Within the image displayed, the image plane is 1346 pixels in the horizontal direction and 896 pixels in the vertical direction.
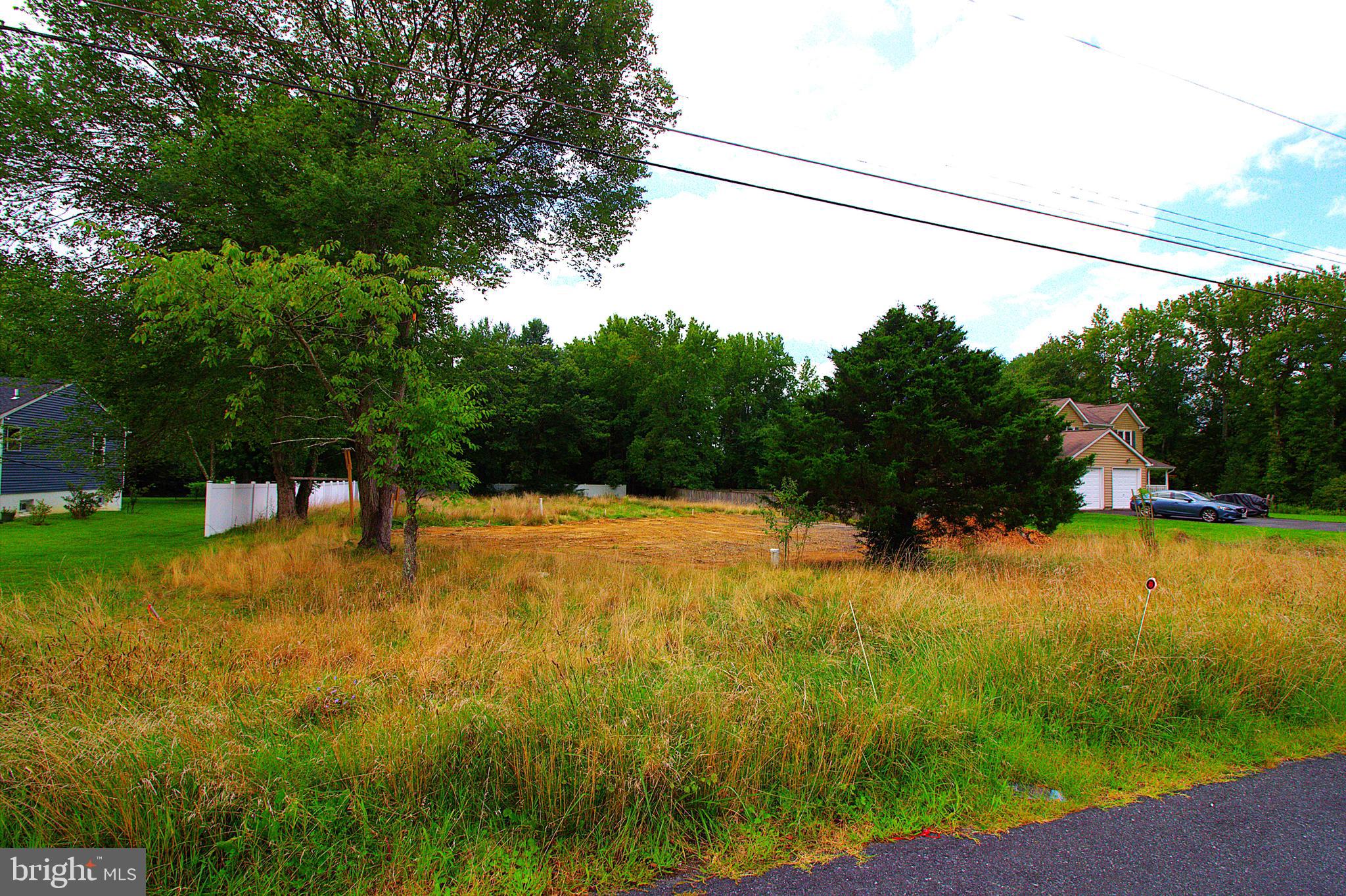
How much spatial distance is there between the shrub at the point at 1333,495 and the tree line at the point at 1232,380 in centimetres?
8

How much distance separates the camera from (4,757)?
276 cm

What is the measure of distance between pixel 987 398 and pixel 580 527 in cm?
1581

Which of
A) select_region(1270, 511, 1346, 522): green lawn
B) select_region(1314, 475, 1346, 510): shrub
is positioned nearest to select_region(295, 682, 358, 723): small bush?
select_region(1270, 511, 1346, 522): green lawn

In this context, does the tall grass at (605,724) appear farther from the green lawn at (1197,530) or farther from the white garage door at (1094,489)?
the white garage door at (1094,489)

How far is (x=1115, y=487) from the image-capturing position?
3278 centimetres

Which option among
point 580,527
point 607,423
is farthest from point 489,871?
point 607,423

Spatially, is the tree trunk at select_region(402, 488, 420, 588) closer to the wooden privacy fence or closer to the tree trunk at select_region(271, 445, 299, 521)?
the tree trunk at select_region(271, 445, 299, 521)

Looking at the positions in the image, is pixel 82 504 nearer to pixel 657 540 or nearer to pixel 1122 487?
pixel 657 540

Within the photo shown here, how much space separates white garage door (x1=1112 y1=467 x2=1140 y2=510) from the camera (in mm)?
32719

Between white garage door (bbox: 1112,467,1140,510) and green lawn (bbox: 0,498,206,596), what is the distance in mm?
39959

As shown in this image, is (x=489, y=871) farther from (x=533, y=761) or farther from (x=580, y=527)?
(x=580, y=527)

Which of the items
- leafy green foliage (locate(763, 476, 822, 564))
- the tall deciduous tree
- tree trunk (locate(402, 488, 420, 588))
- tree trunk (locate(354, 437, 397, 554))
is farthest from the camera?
tree trunk (locate(354, 437, 397, 554))

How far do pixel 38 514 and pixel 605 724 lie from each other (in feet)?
89.4

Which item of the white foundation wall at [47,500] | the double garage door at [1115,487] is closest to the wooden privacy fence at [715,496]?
the double garage door at [1115,487]
